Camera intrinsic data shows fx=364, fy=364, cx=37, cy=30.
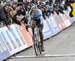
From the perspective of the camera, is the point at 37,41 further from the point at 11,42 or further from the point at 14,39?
the point at 14,39

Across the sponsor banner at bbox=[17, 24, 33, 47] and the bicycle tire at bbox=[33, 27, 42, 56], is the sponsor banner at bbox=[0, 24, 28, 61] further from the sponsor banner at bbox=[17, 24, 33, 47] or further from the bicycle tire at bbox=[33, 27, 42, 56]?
the bicycle tire at bbox=[33, 27, 42, 56]

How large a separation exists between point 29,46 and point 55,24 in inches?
236

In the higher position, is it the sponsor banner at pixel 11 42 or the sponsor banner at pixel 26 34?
the sponsor banner at pixel 11 42

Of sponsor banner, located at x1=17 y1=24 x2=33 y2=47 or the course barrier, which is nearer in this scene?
the course barrier

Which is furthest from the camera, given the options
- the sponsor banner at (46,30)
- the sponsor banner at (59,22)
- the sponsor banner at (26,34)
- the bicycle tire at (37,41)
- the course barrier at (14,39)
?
the sponsor banner at (59,22)

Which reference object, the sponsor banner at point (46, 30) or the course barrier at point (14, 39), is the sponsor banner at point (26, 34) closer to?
the course barrier at point (14, 39)

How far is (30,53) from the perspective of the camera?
47.8 feet

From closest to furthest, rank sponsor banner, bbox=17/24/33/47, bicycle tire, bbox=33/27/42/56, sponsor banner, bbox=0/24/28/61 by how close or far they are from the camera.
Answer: sponsor banner, bbox=0/24/28/61 → bicycle tire, bbox=33/27/42/56 → sponsor banner, bbox=17/24/33/47

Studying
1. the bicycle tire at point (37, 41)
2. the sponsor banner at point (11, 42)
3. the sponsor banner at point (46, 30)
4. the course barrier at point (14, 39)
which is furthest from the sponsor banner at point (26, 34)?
the sponsor banner at point (46, 30)

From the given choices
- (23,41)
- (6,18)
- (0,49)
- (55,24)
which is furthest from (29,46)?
(55,24)

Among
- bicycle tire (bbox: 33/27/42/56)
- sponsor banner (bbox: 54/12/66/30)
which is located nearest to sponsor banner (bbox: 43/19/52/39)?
sponsor banner (bbox: 54/12/66/30)

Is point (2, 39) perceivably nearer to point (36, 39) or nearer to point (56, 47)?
point (36, 39)

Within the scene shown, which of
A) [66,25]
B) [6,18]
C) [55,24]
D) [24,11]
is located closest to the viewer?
[6,18]

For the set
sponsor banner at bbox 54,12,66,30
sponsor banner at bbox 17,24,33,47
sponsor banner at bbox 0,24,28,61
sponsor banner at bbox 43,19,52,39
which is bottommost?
sponsor banner at bbox 54,12,66,30
